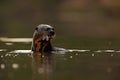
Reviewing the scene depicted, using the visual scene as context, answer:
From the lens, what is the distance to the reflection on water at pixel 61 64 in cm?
1470

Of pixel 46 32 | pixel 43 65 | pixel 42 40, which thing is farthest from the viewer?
pixel 42 40

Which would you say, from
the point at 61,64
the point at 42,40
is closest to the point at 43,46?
the point at 42,40

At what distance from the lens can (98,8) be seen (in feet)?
159

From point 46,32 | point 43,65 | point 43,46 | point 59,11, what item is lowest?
point 43,65

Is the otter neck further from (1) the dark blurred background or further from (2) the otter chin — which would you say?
(1) the dark blurred background

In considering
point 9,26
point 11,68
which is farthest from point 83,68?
point 9,26

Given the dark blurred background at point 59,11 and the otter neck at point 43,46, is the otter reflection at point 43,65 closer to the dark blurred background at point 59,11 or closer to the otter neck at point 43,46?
the otter neck at point 43,46

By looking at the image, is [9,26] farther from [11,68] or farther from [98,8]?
[11,68]

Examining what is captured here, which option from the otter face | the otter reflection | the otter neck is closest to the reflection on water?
the otter reflection

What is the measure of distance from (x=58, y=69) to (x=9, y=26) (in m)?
24.4

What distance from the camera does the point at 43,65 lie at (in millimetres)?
16797

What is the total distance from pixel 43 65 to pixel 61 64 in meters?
0.43

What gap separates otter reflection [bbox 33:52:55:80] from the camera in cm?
1481

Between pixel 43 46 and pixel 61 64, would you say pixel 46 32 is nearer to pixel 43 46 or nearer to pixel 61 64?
pixel 43 46
